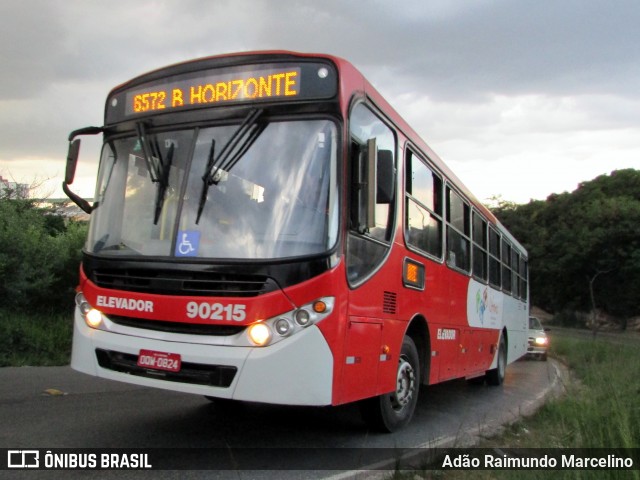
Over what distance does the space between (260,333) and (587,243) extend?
40937 millimetres

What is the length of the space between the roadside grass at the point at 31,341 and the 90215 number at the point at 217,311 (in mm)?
5929

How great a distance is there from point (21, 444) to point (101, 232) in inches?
74.1

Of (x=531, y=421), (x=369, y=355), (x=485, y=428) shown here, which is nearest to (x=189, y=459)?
(x=369, y=355)

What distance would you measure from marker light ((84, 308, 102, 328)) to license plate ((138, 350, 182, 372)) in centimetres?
60

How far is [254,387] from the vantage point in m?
4.29

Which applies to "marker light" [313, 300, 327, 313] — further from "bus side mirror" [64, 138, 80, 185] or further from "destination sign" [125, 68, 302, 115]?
"bus side mirror" [64, 138, 80, 185]

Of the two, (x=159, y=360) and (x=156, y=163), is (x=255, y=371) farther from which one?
(x=156, y=163)

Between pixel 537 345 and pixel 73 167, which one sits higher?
pixel 73 167

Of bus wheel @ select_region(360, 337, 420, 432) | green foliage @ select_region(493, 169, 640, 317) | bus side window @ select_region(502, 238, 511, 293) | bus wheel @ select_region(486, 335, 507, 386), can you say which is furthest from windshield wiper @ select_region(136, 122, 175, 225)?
green foliage @ select_region(493, 169, 640, 317)

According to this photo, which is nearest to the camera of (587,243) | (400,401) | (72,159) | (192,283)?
(192,283)

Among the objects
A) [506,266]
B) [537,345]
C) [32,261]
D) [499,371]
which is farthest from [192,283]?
[537,345]

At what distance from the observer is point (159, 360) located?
455cm

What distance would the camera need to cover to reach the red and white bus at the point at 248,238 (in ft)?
14.4

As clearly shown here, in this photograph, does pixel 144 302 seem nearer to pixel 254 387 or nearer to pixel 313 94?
pixel 254 387
